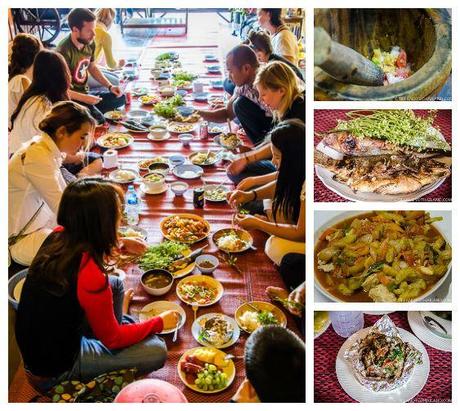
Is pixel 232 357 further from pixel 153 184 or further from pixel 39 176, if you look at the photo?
pixel 153 184

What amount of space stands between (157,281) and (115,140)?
1.51 metres

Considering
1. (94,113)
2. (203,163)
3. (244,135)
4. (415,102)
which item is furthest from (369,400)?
(94,113)

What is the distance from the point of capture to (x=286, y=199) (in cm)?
256

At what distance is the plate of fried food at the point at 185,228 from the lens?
9.58ft

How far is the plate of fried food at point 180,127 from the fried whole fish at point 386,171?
1.99m

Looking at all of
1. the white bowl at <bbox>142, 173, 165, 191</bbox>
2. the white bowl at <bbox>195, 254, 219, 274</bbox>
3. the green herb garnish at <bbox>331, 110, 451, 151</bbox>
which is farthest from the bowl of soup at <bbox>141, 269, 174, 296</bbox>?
Result: the green herb garnish at <bbox>331, 110, 451, 151</bbox>

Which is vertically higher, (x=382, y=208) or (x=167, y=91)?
(x=167, y=91)

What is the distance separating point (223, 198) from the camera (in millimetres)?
3254

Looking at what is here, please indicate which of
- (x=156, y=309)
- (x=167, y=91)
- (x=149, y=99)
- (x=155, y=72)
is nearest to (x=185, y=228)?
(x=156, y=309)

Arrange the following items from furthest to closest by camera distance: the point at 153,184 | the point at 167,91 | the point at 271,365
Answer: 1. the point at 167,91
2. the point at 153,184
3. the point at 271,365

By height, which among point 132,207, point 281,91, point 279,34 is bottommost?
point 132,207

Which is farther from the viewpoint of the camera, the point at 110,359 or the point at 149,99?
the point at 149,99

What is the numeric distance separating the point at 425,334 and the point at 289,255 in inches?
27.9

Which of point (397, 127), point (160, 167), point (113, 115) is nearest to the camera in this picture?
point (397, 127)
